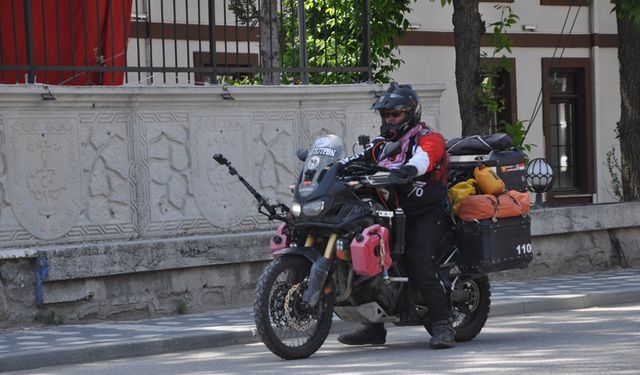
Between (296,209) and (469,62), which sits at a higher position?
(469,62)

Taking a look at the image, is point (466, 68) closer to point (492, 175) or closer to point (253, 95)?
point (253, 95)

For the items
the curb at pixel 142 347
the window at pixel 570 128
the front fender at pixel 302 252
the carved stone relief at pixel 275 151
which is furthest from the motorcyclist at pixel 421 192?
the window at pixel 570 128

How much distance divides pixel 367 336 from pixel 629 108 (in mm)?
9307

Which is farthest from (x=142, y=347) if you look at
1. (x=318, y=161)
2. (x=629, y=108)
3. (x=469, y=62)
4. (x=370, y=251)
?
(x=629, y=108)

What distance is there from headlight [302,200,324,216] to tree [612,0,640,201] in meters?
9.56

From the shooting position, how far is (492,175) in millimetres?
11516

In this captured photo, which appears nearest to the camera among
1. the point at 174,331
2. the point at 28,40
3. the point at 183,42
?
the point at 174,331

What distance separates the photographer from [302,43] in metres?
15.9

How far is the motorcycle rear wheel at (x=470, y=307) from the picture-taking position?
37.9ft

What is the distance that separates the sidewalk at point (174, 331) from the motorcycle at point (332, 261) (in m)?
1.51

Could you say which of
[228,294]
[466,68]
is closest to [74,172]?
[228,294]

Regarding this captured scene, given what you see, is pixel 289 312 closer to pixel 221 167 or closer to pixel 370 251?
pixel 370 251

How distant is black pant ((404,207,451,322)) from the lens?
1099cm

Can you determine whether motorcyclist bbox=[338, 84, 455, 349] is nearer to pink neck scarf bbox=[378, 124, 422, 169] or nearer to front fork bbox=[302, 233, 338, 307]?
pink neck scarf bbox=[378, 124, 422, 169]
